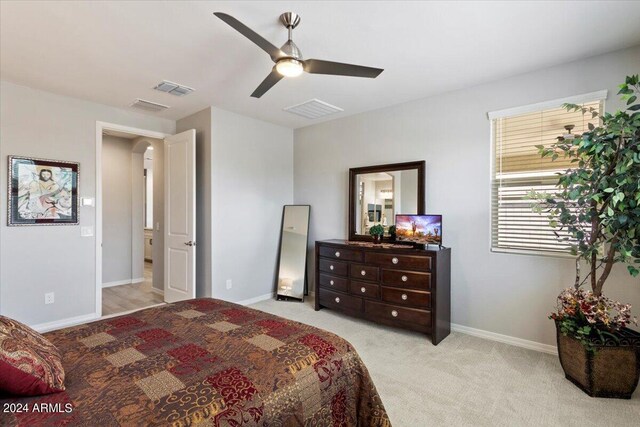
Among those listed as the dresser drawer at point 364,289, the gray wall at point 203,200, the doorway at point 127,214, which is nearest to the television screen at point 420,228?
the dresser drawer at point 364,289

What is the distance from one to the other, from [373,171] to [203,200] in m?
2.32

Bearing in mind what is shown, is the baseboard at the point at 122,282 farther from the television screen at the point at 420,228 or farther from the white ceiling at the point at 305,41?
the television screen at the point at 420,228

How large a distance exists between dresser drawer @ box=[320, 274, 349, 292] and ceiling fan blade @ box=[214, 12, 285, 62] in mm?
2672

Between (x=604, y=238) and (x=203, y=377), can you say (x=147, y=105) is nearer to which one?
(x=203, y=377)

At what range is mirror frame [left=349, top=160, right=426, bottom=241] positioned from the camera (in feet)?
12.3

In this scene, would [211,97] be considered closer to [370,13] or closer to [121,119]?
[121,119]

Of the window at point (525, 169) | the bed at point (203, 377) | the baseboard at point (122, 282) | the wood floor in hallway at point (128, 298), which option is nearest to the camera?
the bed at point (203, 377)

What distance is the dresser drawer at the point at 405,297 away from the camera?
3.22m

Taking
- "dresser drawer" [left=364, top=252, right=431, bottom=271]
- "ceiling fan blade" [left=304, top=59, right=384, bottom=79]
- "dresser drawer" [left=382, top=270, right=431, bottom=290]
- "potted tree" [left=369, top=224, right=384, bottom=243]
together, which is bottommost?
"dresser drawer" [left=382, top=270, right=431, bottom=290]

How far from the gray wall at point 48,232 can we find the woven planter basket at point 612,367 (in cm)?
499

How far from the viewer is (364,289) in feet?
12.1

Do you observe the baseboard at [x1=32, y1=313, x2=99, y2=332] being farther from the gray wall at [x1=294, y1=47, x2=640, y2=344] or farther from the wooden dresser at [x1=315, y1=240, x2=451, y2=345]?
the gray wall at [x1=294, y1=47, x2=640, y2=344]

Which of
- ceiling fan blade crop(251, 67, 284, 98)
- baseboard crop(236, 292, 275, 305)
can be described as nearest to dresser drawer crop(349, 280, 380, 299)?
baseboard crop(236, 292, 275, 305)

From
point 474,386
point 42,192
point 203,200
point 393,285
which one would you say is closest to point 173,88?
point 203,200
